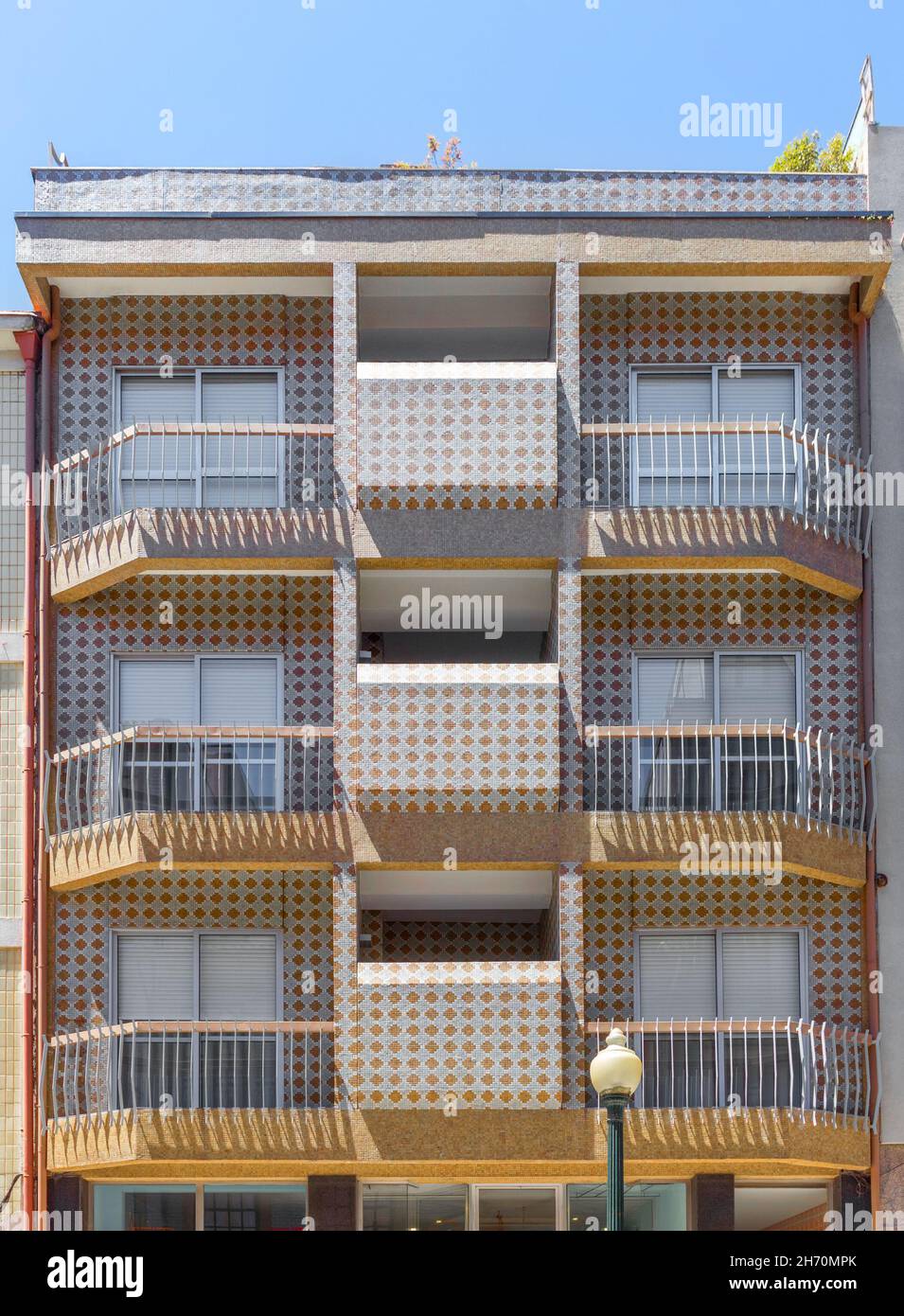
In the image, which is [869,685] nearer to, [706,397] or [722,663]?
[722,663]

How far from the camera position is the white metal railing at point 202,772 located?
20.3 m

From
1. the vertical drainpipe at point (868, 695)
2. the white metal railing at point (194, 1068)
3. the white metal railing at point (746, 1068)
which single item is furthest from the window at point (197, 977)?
the vertical drainpipe at point (868, 695)

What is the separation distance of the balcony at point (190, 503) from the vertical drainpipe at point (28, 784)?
31 cm

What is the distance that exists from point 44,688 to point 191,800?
2228 millimetres

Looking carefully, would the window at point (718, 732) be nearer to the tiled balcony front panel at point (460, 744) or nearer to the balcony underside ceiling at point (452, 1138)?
the tiled balcony front panel at point (460, 744)

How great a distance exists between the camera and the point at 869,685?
21.0m

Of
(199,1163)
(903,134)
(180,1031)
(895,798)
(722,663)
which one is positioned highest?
(903,134)

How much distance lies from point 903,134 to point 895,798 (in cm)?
765

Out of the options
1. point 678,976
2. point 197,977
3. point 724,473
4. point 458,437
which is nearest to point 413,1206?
point 197,977

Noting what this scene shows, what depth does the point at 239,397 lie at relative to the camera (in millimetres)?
22000

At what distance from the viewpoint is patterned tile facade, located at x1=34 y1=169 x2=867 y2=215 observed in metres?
21.6

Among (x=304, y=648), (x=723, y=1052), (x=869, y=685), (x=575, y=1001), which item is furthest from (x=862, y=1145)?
(x=304, y=648)

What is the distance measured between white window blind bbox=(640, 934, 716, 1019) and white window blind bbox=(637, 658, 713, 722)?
248 centimetres

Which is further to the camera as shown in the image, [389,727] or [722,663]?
[722,663]
